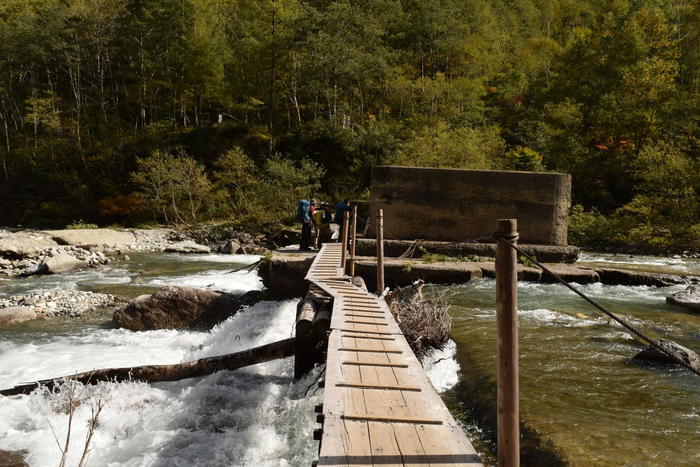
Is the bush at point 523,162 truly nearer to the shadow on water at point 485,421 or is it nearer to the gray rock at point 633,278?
the gray rock at point 633,278

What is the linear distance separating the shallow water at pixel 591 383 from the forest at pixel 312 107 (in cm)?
1290

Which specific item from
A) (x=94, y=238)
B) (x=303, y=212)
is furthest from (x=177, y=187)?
(x=303, y=212)

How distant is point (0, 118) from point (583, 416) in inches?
1971

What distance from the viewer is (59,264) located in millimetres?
16078

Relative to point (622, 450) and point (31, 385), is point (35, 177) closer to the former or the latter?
point (31, 385)

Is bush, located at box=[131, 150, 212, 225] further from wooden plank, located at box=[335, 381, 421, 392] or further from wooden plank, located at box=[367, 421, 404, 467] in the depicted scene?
wooden plank, located at box=[367, 421, 404, 467]

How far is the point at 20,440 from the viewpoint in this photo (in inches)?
195

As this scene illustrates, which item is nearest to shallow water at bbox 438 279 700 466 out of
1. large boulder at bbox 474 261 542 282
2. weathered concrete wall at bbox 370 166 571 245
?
large boulder at bbox 474 261 542 282

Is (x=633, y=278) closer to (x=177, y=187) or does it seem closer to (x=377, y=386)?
(x=377, y=386)

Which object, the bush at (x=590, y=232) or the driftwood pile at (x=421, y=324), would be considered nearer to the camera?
the driftwood pile at (x=421, y=324)

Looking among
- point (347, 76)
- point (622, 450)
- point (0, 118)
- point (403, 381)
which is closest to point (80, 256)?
point (403, 381)

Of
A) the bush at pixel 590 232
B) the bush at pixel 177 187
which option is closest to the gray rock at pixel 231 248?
the bush at pixel 177 187

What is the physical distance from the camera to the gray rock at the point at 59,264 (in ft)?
51.6

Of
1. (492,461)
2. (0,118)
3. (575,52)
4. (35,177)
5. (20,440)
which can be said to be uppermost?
(575,52)
